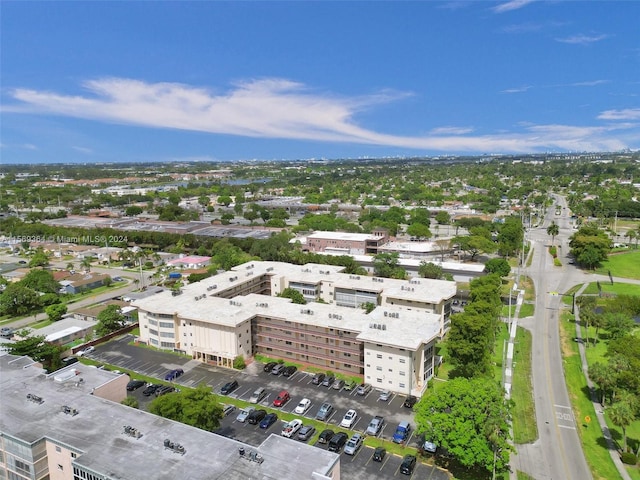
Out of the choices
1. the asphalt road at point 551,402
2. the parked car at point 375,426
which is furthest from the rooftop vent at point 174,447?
the asphalt road at point 551,402

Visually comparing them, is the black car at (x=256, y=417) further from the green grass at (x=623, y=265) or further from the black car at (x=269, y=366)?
the green grass at (x=623, y=265)

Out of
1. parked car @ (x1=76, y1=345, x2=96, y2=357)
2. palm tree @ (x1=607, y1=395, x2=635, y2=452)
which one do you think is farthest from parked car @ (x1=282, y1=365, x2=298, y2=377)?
palm tree @ (x1=607, y1=395, x2=635, y2=452)

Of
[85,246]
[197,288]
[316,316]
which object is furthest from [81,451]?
[85,246]

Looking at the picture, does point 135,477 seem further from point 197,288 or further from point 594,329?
point 594,329

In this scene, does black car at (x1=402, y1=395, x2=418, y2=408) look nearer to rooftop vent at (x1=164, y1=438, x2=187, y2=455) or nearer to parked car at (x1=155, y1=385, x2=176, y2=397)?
rooftop vent at (x1=164, y1=438, x2=187, y2=455)

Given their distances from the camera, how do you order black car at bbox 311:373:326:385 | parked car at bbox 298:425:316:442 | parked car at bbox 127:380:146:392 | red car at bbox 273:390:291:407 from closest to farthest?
1. parked car at bbox 298:425:316:442
2. red car at bbox 273:390:291:407
3. parked car at bbox 127:380:146:392
4. black car at bbox 311:373:326:385

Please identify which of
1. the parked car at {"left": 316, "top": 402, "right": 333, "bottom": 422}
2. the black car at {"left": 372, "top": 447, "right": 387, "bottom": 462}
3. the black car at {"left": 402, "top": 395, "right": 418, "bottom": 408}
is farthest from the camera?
the black car at {"left": 402, "top": 395, "right": 418, "bottom": 408}
